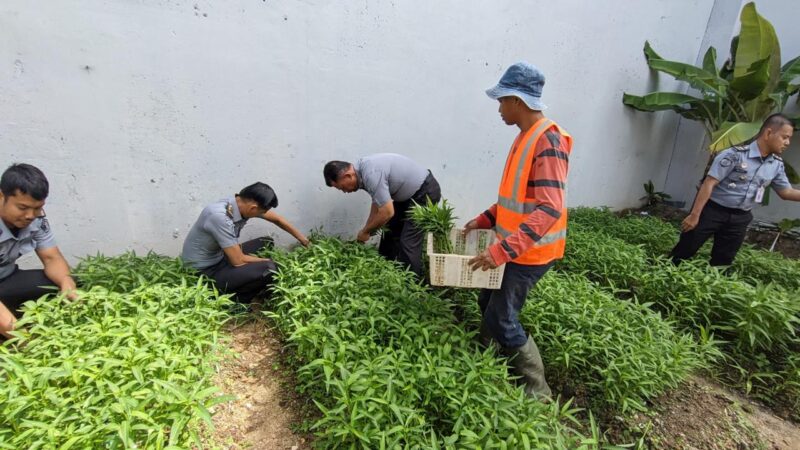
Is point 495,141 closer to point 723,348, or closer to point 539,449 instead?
point 723,348

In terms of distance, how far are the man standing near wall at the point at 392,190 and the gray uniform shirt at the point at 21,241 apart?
1885mm

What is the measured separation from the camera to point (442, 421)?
190 cm

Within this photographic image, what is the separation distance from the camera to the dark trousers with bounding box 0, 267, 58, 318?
2.34 m

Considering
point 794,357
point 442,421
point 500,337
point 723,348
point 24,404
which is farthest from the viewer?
point 723,348

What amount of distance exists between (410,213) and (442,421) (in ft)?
5.98

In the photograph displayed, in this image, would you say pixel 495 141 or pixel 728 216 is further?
pixel 495 141

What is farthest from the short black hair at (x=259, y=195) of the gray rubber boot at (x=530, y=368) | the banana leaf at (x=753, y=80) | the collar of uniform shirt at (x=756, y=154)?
the banana leaf at (x=753, y=80)

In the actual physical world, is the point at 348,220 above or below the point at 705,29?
below

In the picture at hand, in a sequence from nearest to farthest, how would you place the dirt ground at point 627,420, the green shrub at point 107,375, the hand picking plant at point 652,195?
the green shrub at point 107,375
the dirt ground at point 627,420
the hand picking plant at point 652,195

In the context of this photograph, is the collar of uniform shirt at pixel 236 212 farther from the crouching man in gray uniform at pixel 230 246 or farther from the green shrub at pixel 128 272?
the green shrub at pixel 128 272

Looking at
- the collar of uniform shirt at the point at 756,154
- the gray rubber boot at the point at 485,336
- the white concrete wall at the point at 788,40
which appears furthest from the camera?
A: the white concrete wall at the point at 788,40

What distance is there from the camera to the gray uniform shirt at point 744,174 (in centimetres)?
346

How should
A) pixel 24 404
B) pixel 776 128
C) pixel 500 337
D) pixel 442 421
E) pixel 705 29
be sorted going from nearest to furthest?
pixel 24 404 → pixel 442 421 → pixel 500 337 → pixel 776 128 → pixel 705 29

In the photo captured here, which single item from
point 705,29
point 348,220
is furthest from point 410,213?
point 705,29
